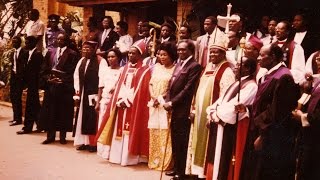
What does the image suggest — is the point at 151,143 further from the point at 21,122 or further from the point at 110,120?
the point at 21,122

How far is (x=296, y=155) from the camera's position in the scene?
18.1ft

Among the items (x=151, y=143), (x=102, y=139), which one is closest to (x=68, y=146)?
(x=102, y=139)

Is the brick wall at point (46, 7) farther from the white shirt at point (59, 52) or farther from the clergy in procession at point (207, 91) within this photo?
the clergy in procession at point (207, 91)

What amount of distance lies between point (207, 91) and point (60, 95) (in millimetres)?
3817

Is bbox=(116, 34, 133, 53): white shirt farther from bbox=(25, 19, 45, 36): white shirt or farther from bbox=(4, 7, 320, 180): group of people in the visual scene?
bbox=(25, 19, 45, 36): white shirt

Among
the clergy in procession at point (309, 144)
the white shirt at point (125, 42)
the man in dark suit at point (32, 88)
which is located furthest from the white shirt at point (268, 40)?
the man in dark suit at point (32, 88)

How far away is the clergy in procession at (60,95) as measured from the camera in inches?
375

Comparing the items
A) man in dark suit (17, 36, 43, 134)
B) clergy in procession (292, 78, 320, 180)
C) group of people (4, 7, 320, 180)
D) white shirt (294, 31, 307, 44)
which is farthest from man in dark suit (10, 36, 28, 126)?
clergy in procession (292, 78, 320, 180)

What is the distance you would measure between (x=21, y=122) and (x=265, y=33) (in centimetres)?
635

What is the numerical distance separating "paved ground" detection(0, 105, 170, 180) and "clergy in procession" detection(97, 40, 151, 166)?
235 millimetres

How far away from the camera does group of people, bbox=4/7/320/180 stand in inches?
215

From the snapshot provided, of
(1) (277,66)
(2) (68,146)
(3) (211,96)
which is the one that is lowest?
(2) (68,146)

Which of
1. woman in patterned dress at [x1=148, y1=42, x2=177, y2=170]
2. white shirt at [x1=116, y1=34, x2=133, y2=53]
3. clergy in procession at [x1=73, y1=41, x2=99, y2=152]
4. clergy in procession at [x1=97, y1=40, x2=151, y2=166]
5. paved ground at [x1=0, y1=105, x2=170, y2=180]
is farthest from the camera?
white shirt at [x1=116, y1=34, x2=133, y2=53]

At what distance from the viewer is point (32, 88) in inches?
421
